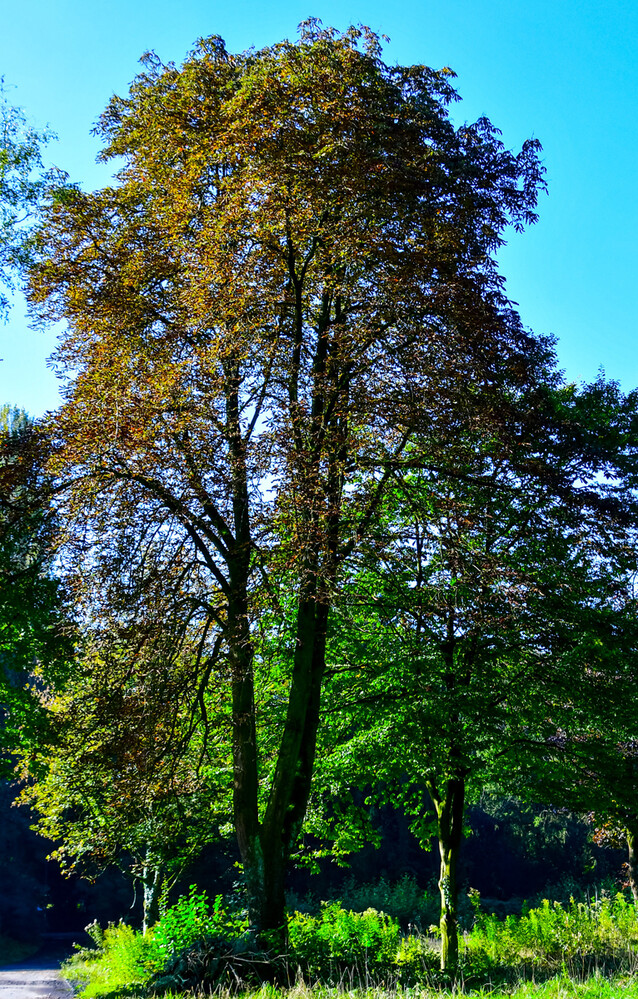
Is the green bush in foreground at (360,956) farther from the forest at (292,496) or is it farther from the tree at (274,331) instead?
the tree at (274,331)

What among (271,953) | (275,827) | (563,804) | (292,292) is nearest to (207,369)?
(292,292)

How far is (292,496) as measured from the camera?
648cm

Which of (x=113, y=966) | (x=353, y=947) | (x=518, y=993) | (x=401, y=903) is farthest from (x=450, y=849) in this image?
(x=401, y=903)

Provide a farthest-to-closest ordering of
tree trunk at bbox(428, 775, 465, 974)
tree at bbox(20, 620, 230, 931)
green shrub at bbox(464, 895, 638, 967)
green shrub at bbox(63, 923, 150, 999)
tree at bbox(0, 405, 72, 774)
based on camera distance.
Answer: green shrub at bbox(464, 895, 638, 967), green shrub at bbox(63, 923, 150, 999), tree trunk at bbox(428, 775, 465, 974), tree at bbox(0, 405, 72, 774), tree at bbox(20, 620, 230, 931)

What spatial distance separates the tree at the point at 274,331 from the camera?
6852 millimetres

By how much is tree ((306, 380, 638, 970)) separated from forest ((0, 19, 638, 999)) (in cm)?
7

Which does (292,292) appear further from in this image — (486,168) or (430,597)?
(430,597)

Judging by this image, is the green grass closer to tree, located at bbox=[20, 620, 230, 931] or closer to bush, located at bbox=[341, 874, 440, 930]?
tree, located at bbox=[20, 620, 230, 931]

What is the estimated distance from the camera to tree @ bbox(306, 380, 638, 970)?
782 cm

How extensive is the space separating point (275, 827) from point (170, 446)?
4240 millimetres

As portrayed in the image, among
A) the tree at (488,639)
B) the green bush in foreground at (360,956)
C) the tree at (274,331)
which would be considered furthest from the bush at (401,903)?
the tree at (274,331)

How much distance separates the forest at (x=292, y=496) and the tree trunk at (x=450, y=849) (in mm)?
183

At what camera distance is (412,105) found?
25.7ft

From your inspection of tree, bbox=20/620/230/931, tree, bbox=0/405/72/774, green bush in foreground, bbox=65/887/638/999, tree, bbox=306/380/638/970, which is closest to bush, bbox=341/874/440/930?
green bush in foreground, bbox=65/887/638/999
